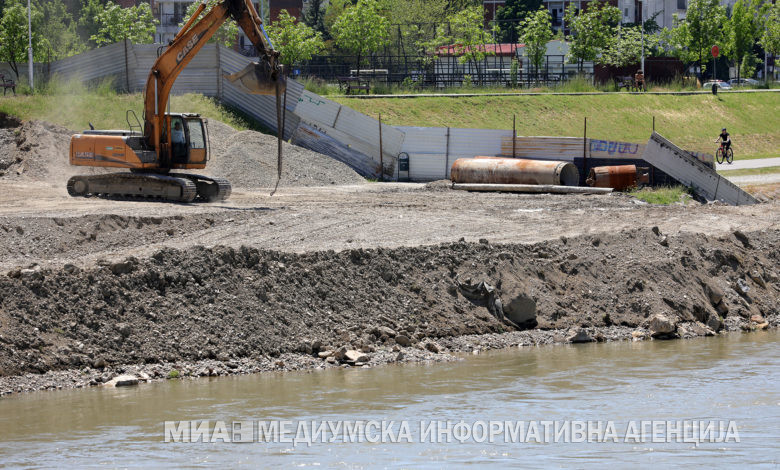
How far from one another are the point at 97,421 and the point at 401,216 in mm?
12640

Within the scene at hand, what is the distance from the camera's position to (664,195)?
29.7 m

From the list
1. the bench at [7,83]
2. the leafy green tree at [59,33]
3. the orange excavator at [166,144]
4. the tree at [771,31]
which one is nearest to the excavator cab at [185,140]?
the orange excavator at [166,144]

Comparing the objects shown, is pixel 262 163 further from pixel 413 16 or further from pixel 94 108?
pixel 413 16

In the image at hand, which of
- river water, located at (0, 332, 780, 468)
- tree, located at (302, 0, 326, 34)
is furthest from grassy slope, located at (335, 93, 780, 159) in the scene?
tree, located at (302, 0, 326, 34)

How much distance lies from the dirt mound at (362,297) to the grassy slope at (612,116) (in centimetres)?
2514

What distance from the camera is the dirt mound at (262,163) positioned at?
3316cm

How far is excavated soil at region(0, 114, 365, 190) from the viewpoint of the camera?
32.4 metres

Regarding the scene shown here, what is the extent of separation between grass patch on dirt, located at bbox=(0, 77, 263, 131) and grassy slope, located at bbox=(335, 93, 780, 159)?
21.7 ft

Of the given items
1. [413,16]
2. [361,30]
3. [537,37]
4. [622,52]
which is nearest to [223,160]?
[361,30]

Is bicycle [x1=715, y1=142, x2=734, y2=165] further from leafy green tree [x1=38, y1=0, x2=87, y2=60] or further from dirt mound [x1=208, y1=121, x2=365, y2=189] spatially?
leafy green tree [x1=38, y1=0, x2=87, y2=60]

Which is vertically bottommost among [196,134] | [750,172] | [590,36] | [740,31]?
[750,172]

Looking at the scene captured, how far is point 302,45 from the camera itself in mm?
53375

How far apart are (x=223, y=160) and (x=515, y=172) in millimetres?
9930

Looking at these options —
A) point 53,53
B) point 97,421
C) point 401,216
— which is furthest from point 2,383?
point 53,53
